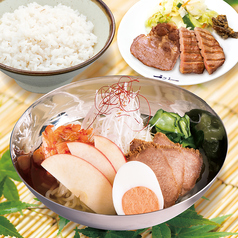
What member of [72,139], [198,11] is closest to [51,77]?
[72,139]

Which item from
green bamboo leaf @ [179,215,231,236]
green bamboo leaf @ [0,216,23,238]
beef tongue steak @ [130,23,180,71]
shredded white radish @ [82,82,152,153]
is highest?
beef tongue steak @ [130,23,180,71]

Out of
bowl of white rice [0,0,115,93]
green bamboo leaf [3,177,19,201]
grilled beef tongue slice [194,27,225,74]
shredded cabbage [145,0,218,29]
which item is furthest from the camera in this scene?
shredded cabbage [145,0,218,29]

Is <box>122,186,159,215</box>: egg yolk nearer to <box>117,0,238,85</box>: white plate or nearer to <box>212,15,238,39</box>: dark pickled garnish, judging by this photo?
<box>117,0,238,85</box>: white plate

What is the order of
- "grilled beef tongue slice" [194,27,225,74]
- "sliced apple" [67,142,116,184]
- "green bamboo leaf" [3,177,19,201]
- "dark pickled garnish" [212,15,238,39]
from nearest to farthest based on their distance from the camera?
"sliced apple" [67,142,116,184] < "green bamboo leaf" [3,177,19,201] < "grilled beef tongue slice" [194,27,225,74] < "dark pickled garnish" [212,15,238,39]

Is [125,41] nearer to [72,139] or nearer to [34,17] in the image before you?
[34,17]

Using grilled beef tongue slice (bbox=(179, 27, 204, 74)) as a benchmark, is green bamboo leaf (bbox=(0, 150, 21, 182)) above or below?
below

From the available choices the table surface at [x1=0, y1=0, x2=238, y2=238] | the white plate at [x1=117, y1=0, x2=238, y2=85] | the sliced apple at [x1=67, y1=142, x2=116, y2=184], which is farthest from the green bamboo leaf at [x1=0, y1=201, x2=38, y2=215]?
the white plate at [x1=117, y1=0, x2=238, y2=85]
